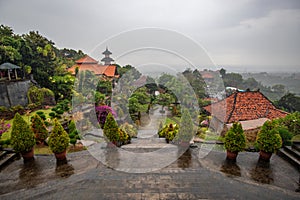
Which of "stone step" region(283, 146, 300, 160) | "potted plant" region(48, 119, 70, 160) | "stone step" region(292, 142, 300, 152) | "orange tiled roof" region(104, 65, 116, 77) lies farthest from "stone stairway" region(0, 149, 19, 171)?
"orange tiled roof" region(104, 65, 116, 77)

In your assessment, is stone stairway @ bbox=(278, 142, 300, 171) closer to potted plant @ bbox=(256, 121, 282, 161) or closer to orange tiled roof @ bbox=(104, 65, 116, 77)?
potted plant @ bbox=(256, 121, 282, 161)

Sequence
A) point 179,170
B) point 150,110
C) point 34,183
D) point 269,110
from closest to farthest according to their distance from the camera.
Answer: point 34,183 < point 179,170 < point 269,110 < point 150,110

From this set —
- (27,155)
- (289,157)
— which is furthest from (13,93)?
(289,157)

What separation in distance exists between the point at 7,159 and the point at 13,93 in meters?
10.2

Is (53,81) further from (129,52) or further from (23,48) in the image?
(129,52)

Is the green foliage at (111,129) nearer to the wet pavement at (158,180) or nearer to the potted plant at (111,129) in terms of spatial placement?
the potted plant at (111,129)

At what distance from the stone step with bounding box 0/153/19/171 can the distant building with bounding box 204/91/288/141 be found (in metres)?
9.55

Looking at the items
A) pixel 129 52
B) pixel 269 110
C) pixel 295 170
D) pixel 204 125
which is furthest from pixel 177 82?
pixel 295 170

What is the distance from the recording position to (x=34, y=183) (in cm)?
438

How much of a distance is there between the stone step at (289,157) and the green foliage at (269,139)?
2.72 feet

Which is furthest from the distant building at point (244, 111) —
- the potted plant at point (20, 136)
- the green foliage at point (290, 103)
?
the green foliage at point (290, 103)

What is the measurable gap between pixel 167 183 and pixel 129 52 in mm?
4509

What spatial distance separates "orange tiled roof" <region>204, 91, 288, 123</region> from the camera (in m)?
10.3

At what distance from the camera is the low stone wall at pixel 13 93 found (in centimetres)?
1310
